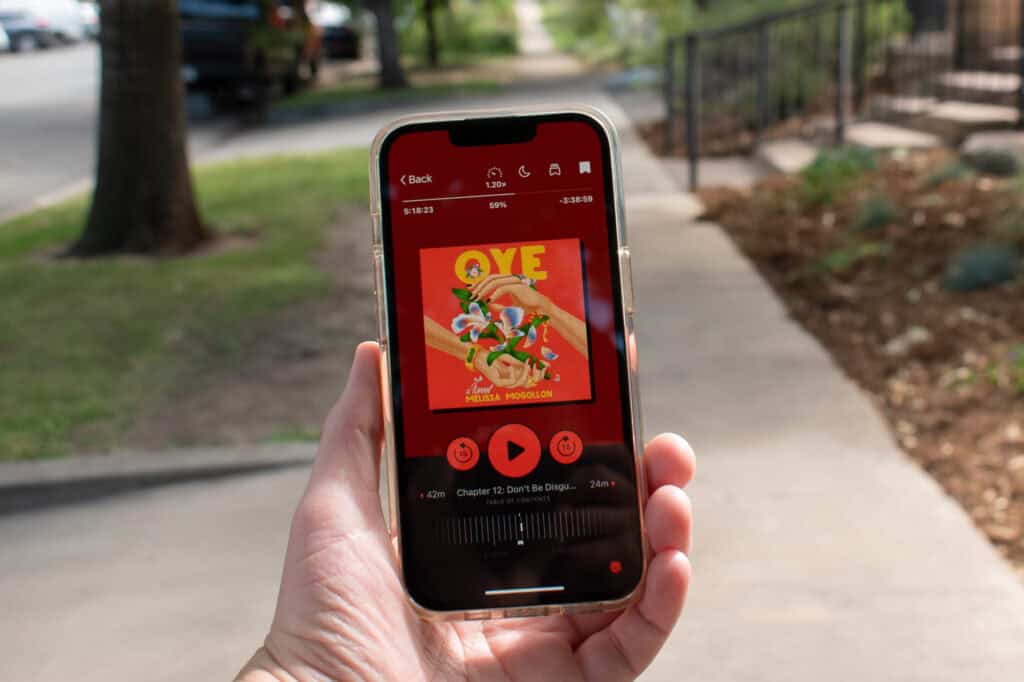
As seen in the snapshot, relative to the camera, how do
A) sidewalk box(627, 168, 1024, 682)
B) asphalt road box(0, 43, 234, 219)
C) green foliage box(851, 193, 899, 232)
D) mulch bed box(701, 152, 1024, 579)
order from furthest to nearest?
asphalt road box(0, 43, 234, 219) < green foliage box(851, 193, 899, 232) < mulch bed box(701, 152, 1024, 579) < sidewalk box(627, 168, 1024, 682)

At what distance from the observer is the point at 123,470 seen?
4.90 m

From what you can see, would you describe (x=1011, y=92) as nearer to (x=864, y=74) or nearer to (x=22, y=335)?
(x=864, y=74)

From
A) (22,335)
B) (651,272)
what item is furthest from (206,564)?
(651,272)

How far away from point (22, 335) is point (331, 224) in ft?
11.6

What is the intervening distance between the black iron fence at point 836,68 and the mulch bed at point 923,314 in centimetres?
208

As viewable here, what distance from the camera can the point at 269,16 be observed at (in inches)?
800

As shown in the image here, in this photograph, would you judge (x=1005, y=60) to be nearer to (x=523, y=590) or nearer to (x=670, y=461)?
(x=670, y=461)

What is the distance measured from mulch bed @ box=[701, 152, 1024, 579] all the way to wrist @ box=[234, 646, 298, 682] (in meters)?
2.79

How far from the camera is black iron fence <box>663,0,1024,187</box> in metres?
11.9

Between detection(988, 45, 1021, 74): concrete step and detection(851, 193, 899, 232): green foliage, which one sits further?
detection(988, 45, 1021, 74): concrete step

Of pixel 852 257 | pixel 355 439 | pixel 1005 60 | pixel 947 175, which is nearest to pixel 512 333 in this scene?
pixel 355 439

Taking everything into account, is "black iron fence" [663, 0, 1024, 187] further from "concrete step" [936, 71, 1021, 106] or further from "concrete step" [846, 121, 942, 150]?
"concrete step" [846, 121, 942, 150]

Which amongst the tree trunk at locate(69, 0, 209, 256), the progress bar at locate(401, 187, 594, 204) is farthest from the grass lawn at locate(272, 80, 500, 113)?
the progress bar at locate(401, 187, 594, 204)

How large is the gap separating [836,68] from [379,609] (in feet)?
42.4
